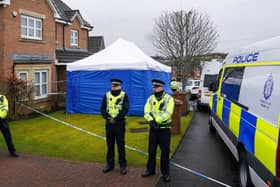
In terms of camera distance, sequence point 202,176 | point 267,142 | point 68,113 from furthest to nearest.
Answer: point 68,113 → point 202,176 → point 267,142

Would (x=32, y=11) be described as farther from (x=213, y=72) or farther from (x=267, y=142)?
(x=267, y=142)

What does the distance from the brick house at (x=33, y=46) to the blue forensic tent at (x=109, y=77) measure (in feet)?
5.95

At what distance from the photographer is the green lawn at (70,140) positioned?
263 inches

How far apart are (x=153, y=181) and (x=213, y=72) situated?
39.2 ft

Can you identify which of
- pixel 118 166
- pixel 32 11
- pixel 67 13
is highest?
pixel 67 13

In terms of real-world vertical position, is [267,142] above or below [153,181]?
above

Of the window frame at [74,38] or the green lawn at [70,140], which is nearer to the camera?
the green lawn at [70,140]

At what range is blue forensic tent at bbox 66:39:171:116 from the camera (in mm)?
12445

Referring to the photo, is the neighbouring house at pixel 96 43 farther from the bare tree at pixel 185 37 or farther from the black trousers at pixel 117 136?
the black trousers at pixel 117 136

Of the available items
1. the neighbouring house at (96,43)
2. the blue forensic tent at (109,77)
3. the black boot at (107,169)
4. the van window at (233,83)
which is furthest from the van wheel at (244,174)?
the neighbouring house at (96,43)

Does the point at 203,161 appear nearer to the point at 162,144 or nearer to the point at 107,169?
the point at 162,144

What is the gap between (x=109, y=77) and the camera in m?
12.8

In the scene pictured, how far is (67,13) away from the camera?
65.8 feet

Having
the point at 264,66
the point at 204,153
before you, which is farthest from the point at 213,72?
the point at 264,66
